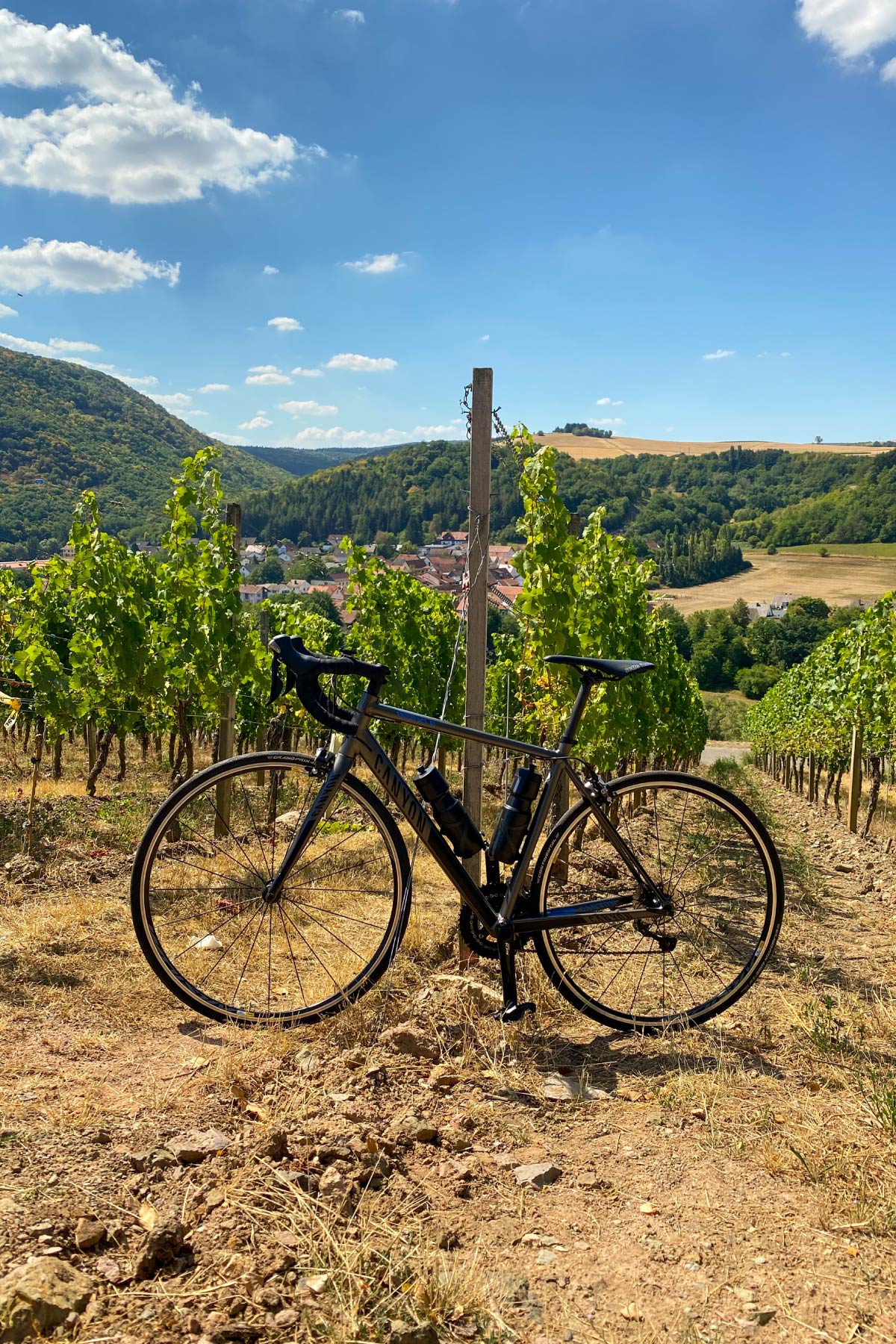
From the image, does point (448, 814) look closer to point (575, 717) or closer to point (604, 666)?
point (575, 717)

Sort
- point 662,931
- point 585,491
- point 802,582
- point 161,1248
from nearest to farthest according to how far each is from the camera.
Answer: point 161,1248 < point 662,931 < point 585,491 < point 802,582

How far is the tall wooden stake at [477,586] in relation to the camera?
3.86 meters

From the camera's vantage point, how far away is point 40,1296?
1709mm

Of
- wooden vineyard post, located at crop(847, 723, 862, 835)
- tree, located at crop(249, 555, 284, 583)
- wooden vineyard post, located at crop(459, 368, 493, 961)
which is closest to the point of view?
wooden vineyard post, located at crop(459, 368, 493, 961)

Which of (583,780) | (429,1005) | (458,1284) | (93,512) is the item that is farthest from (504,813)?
(93,512)

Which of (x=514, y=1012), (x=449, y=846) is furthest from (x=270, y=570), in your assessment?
(x=514, y=1012)

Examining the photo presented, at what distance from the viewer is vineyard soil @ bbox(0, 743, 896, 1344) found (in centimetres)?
182

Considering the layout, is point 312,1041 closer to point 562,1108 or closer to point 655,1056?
point 562,1108

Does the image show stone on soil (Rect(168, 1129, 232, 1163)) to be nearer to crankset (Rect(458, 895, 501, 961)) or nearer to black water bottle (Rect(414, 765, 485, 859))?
crankset (Rect(458, 895, 501, 961))

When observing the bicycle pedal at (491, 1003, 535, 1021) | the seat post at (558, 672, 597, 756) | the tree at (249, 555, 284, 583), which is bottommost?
the bicycle pedal at (491, 1003, 535, 1021)

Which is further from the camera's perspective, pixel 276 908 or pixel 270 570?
pixel 270 570

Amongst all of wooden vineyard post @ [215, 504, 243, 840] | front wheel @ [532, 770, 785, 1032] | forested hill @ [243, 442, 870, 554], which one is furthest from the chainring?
wooden vineyard post @ [215, 504, 243, 840]

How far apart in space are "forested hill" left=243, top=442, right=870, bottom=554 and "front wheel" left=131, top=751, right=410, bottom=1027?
8.42 feet

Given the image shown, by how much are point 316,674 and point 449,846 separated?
80 centimetres
